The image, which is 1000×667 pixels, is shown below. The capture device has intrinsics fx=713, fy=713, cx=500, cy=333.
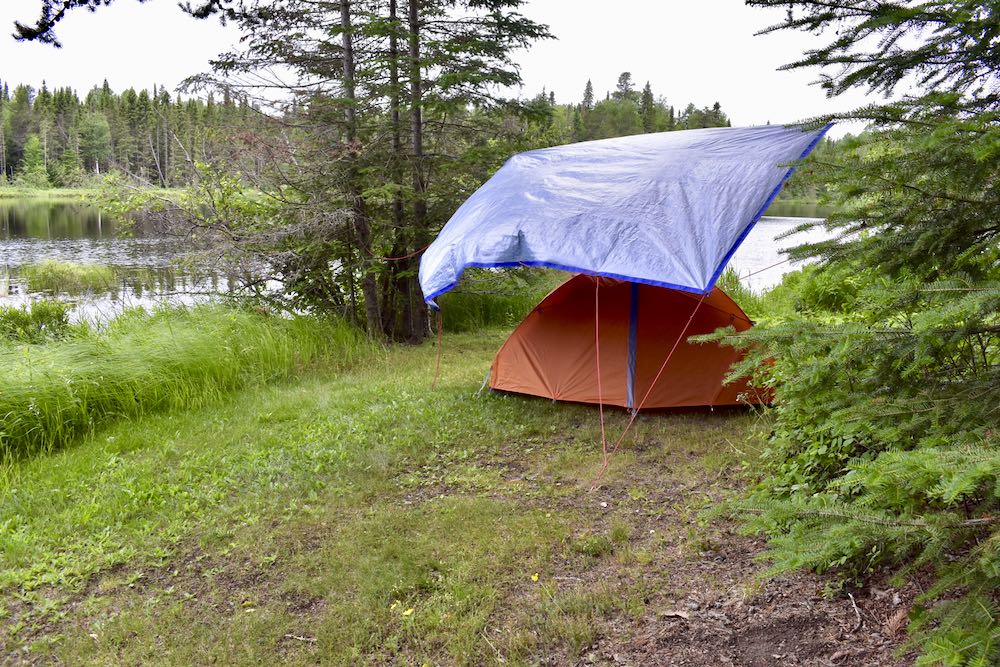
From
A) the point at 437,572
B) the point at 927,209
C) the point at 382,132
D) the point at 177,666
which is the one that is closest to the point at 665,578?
the point at 437,572

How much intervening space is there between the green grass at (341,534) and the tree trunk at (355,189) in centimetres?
297

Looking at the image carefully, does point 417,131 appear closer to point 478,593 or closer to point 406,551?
point 406,551

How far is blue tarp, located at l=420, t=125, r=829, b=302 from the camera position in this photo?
5.05 meters

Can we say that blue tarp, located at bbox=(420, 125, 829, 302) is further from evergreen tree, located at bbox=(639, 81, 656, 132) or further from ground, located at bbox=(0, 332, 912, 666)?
evergreen tree, located at bbox=(639, 81, 656, 132)

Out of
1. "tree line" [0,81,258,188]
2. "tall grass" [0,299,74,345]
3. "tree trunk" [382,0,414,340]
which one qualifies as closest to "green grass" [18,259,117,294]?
"tall grass" [0,299,74,345]

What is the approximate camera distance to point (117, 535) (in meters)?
4.22

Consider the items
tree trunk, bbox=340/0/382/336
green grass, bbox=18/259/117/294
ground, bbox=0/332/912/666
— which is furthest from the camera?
green grass, bbox=18/259/117/294

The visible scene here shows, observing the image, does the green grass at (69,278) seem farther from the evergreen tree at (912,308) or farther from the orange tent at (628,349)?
the evergreen tree at (912,308)

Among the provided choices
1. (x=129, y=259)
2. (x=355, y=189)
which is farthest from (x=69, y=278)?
(x=355, y=189)

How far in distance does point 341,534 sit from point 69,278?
13.9 m

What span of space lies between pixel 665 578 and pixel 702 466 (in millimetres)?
1579

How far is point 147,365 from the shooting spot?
21.8 feet

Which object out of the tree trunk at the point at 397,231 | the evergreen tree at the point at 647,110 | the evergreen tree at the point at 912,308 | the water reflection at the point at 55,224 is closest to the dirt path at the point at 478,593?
the evergreen tree at the point at 912,308

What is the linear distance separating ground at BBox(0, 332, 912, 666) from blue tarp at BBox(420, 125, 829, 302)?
1.35 meters
